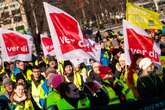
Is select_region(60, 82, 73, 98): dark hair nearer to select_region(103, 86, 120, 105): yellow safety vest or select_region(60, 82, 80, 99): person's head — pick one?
select_region(60, 82, 80, 99): person's head

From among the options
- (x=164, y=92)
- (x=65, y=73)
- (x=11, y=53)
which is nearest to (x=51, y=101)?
(x=164, y=92)

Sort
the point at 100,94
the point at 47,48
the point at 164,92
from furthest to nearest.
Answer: the point at 47,48, the point at 100,94, the point at 164,92

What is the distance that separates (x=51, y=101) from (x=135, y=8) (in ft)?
14.2

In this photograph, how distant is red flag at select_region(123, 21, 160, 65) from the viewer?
367 inches

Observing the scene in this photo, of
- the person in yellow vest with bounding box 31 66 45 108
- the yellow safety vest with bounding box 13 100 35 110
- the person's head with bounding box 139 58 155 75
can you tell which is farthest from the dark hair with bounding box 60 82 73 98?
the person in yellow vest with bounding box 31 66 45 108

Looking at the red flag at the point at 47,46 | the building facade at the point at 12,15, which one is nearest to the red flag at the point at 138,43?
the red flag at the point at 47,46

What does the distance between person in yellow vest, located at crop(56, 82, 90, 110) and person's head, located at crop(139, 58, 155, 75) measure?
1.00m

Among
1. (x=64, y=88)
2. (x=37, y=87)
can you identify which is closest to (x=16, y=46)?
(x=37, y=87)

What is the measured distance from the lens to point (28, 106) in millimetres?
9766

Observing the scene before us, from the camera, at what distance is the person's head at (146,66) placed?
8.77 m

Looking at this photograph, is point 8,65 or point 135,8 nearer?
point 135,8

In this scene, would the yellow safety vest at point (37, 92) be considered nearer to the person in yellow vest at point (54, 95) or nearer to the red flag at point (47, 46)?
the person in yellow vest at point (54, 95)

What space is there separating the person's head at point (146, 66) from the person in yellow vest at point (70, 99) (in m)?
1.00

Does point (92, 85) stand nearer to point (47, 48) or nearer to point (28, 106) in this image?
point (28, 106)
